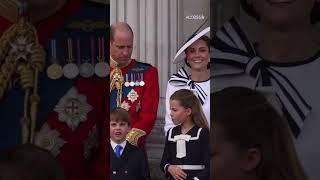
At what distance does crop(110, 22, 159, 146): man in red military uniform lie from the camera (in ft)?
8.29

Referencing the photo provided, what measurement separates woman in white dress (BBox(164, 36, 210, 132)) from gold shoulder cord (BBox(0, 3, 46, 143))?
0.66 m

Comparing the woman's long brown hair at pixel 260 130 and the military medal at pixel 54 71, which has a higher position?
the military medal at pixel 54 71

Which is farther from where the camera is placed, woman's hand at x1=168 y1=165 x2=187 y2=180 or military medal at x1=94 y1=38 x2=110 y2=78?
military medal at x1=94 y1=38 x2=110 y2=78

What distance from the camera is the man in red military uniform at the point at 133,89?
2.53m

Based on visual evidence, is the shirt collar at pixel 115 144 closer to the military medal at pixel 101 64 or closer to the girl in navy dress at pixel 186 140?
the girl in navy dress at pixel 186 140

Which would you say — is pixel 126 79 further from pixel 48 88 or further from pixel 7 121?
pixel 7 121

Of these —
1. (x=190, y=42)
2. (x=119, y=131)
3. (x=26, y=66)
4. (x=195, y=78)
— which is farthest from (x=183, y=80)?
(x=26, y=66)

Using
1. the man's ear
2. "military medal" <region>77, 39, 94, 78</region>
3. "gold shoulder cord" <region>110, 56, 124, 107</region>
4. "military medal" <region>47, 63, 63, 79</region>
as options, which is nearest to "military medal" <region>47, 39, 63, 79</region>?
"military medal" <region>47, 63, 63, 79</region>

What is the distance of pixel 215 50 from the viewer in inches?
101

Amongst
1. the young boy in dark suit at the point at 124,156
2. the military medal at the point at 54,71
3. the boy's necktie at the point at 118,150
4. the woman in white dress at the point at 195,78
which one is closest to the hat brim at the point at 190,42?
the woman in white dress at the point at 195,78

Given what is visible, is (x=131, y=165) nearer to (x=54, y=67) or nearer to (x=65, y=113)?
(x=65, y=113)

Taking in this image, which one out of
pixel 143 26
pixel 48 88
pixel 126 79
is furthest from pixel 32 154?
pixel 143 26

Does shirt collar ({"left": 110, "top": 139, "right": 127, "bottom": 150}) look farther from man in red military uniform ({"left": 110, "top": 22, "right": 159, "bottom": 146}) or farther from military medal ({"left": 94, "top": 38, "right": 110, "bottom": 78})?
military medal ({"left": 94, "top": 38, "right": 110, "bottom": 78})

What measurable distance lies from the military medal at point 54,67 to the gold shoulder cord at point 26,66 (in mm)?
41
